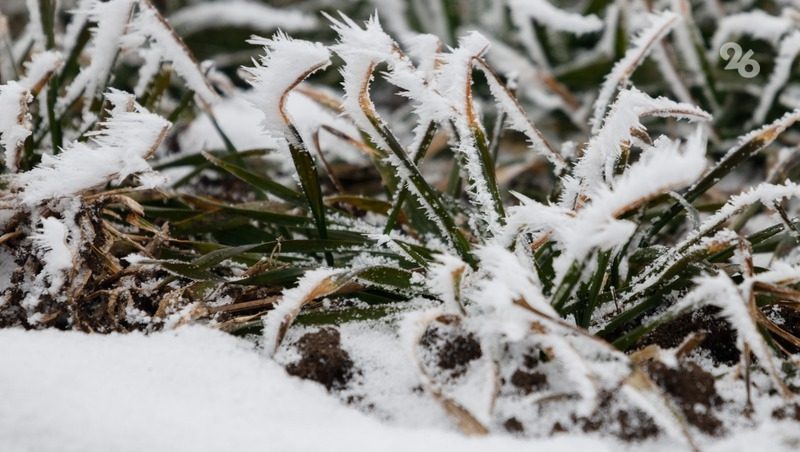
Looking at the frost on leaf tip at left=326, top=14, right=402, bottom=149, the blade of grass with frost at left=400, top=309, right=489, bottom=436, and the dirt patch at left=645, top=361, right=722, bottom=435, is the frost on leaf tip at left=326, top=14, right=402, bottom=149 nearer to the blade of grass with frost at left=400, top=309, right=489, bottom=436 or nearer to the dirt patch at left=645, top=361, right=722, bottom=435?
the blade of grass with frost at left=400, top=309, right=489, bottom=436

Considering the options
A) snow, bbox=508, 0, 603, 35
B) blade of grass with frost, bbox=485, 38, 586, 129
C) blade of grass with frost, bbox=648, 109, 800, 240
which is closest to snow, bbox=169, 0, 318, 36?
blade of grass with frost, bbox=485, 38, 586, 129

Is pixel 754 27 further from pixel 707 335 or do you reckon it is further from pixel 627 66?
pixel 707 335

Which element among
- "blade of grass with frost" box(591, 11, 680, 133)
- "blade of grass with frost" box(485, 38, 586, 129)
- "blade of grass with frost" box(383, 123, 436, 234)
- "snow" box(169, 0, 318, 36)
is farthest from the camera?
"snow" box(169, 0, 318, 36)

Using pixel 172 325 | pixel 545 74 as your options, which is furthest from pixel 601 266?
pixel 545 74

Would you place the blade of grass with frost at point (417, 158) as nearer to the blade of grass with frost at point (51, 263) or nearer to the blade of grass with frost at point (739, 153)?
the blade of grass with frost at point (739, 153)

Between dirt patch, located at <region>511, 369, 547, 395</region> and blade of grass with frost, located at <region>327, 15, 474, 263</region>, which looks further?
blade of grass with frost, located at <region>327, 15, 474, 263</region>

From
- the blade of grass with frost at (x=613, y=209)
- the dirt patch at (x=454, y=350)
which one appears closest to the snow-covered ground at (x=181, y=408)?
the dirt patch at (x=454, y=350)
